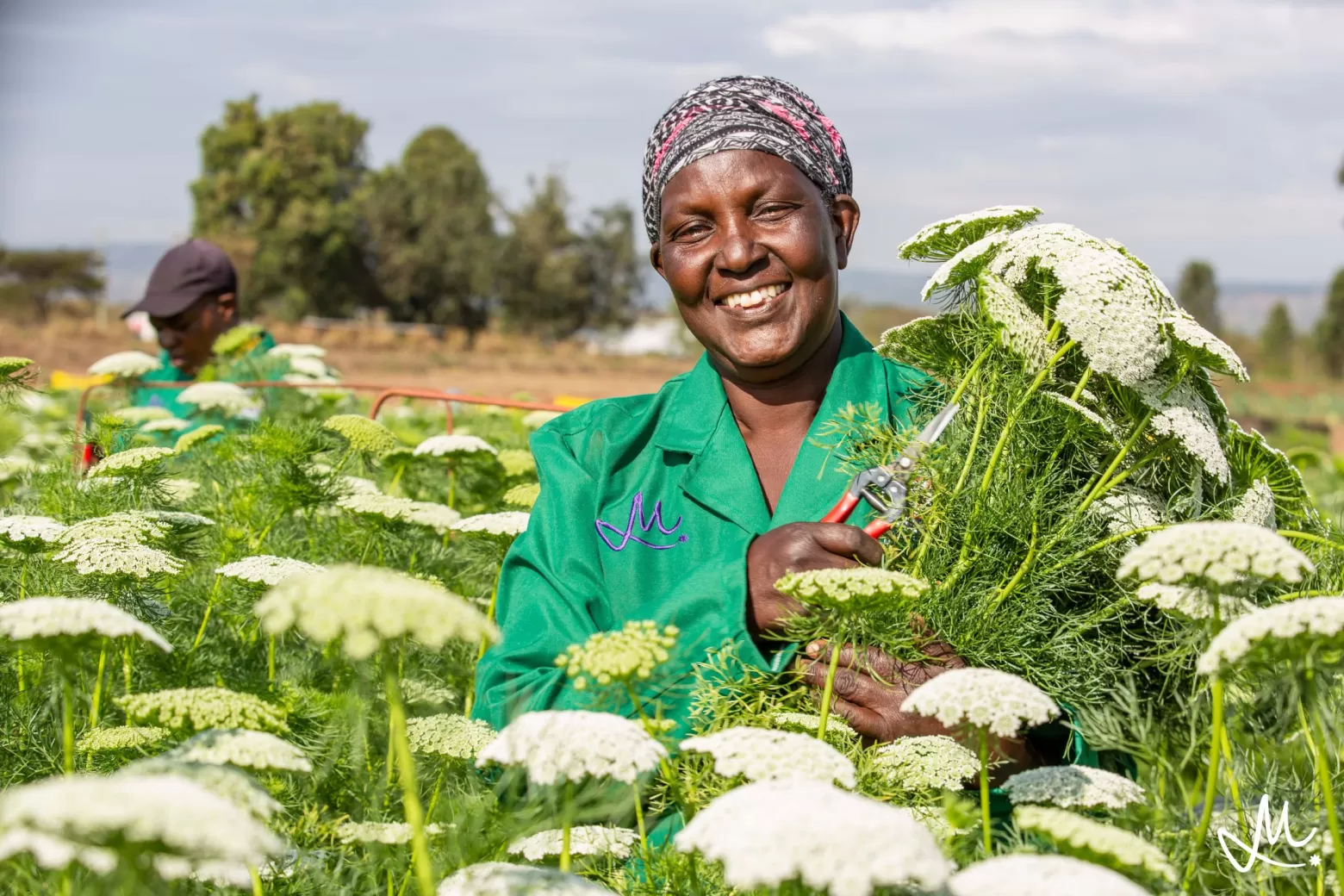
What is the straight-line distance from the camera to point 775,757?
1.55m

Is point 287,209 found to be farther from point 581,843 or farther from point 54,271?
point 581,843

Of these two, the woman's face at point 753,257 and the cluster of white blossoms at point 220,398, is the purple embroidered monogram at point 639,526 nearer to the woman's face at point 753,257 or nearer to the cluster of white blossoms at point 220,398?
the woman's face at point 753,257

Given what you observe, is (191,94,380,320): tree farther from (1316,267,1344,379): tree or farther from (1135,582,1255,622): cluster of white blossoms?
(1135,582,1255,622): cluster of white blossoms

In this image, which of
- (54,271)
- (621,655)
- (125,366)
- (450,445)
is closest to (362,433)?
(450,445)

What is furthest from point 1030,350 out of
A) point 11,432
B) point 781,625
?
point 11,432

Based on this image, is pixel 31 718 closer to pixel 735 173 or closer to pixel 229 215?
pixel 735 173

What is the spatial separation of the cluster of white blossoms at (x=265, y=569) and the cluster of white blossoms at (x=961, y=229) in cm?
151

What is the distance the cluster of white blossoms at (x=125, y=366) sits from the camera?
680 cm

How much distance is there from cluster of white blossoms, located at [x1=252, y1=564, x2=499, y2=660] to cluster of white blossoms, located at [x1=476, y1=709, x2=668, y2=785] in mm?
242

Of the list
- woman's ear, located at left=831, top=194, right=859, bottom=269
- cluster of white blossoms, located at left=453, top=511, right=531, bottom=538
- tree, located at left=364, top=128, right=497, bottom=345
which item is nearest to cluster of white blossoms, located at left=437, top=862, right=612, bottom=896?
cluster of white blossoms, located at left=453, top=511, right=531, bottom=538

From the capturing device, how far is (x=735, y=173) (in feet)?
9.43

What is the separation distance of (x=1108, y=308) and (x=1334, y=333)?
77053mm

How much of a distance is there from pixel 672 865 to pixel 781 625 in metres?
0.69

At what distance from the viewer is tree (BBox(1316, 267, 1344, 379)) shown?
218 feet
